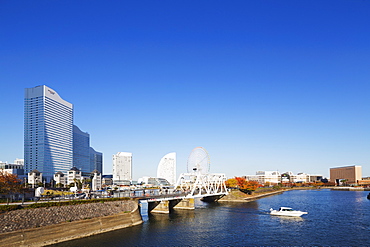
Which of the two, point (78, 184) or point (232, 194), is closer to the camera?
point (232, 194)

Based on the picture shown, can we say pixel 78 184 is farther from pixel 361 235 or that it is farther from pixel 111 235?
pixel 361 235

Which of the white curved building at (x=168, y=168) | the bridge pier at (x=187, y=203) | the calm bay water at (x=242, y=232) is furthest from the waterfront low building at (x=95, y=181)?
the calm bay water at (x=242, y=232)

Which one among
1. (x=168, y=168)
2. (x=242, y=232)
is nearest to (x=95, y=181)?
(x=168, y=168)

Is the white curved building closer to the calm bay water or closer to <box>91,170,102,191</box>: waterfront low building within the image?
<box>91,170,102,191</box>: waterfront low building

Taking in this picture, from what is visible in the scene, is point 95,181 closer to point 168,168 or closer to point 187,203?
point 168,168

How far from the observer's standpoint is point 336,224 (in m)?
65.9

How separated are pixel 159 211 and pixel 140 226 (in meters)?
19.8

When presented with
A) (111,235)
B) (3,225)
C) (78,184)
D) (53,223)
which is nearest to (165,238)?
(111,235)

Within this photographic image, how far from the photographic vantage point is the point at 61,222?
5003 centimetres

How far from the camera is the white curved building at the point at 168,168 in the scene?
566 ft

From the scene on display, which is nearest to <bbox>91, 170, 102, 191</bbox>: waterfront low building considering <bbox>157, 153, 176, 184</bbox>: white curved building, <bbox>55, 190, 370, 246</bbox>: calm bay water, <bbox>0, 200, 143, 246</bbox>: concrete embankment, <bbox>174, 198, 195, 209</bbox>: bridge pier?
<bbox>157, 153, 176, 184</bbox>: white curved building

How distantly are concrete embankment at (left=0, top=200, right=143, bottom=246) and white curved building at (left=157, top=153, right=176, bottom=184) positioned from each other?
355 ft

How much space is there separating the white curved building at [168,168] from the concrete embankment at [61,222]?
355 feet

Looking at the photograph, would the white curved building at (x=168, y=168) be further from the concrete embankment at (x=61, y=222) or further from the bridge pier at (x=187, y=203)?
the concrete embankment at (x=61, y=222)
